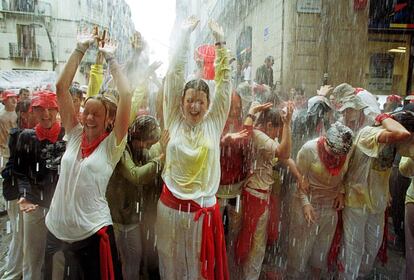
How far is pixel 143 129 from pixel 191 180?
0.66 metres

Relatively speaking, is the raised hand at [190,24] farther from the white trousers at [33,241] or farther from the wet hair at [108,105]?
the white trousers at [33,241]

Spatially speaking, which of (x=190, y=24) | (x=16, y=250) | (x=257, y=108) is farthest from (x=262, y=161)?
(x=16, y=250)

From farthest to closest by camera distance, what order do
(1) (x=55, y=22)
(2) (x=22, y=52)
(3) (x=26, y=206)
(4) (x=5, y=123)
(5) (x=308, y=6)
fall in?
(2) (x=22, y=52) < (1) (x=55, y=22) < (5) (x=308, y=6) < (4) (x=5, y=123) < (3) (x=26, y=206)

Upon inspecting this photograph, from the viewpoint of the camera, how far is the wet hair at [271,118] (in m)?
3.54

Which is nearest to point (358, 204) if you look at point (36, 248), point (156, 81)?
point (156, 81)

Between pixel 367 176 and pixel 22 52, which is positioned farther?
pixel 22 52

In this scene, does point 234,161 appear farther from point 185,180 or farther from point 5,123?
point 5,123

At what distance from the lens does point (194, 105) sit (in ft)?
9.63

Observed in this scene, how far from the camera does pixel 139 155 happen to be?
3230mm

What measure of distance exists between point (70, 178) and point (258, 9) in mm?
12181

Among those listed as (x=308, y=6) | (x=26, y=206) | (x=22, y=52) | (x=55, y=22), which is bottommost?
(x=26, y=206)

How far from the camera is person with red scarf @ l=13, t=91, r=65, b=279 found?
121 inches

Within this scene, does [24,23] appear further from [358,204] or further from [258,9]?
[358,204]

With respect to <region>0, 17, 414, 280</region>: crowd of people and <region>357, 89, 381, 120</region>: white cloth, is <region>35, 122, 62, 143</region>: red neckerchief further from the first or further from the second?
<region>357, 89, 381, 120</region>: white cloth
